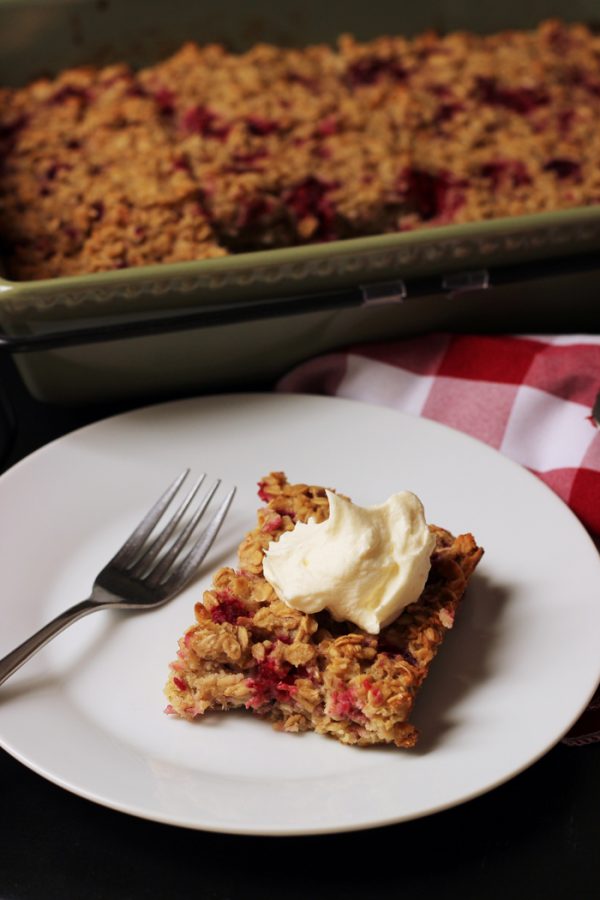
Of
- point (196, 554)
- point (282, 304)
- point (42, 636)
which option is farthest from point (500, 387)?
point (42, 636)

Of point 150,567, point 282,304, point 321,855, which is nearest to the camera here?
point 321,855

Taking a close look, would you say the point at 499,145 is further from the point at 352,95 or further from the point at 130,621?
the point at 130,621

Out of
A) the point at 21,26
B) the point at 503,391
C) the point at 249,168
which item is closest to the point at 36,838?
the point at 503,391

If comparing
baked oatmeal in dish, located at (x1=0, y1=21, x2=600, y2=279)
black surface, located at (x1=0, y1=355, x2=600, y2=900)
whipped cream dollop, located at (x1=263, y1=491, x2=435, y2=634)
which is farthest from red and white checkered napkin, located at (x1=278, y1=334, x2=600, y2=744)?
black surface, located at (x1=0, y1=355, x2=600, y2=900)

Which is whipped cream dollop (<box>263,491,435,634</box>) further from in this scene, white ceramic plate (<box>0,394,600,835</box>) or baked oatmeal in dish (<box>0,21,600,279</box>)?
baked oatmeal in dish (<box>0,21,600,279</box>)

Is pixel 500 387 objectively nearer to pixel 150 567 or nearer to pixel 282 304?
pixel 282 304
